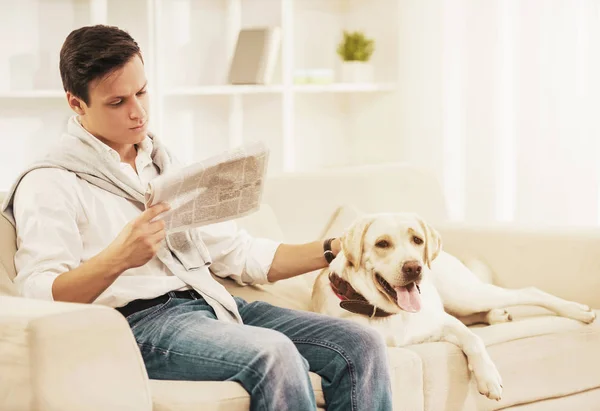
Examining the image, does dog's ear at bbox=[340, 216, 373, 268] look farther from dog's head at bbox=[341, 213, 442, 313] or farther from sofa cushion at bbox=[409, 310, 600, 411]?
sofa cushion at bbox=[409, 310, 600, 411]

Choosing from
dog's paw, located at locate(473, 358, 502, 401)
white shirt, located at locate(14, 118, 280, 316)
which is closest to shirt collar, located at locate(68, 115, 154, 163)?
white shirt, located at locate(14, 118, 280, 316)

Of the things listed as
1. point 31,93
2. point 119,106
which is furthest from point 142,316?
point 31,93

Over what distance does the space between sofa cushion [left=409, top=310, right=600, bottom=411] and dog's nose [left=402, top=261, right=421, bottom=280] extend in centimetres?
17

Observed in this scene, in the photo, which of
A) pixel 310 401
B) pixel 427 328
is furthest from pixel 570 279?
pixel 310 401

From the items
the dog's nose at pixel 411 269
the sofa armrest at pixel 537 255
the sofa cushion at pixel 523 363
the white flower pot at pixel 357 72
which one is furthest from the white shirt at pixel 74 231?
the white flower pot at pixel 357 72

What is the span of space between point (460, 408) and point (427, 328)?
203mm

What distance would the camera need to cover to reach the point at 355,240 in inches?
86.3

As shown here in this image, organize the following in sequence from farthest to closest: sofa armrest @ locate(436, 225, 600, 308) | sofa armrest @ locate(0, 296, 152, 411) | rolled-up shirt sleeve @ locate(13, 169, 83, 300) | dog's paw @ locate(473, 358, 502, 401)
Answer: sofa armrest @ locate(436, 225, 600, 308), dog's paw @ locate(473, 358, 502, 401), rolled-up shirt sleeve @ locate(13, 169, 83, 300), sofa armrest @ locate(0, 296, 152, 411)

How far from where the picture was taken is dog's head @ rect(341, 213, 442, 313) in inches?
85.6

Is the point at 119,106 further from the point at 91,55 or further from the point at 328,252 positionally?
the point at 328,252

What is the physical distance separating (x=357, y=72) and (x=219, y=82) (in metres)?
0.58

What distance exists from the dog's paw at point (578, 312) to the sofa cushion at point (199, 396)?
1057 millimetres

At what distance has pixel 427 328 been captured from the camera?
224 centimetres

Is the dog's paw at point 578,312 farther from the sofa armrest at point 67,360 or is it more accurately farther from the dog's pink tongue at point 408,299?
the sofa armrest at point 67,360
